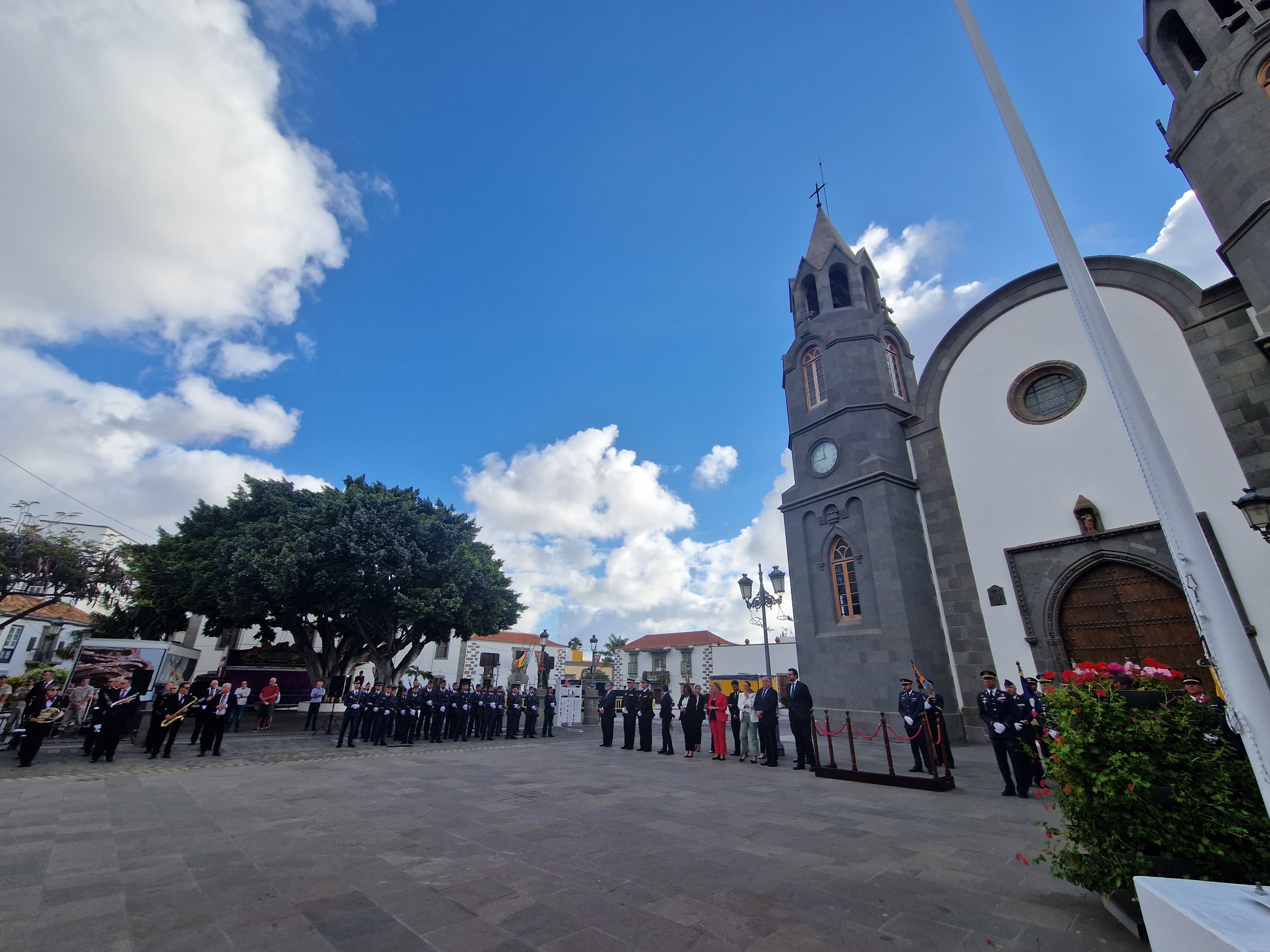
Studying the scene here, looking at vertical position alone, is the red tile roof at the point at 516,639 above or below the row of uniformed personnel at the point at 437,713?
above

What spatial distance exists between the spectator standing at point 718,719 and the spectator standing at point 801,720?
2.06m

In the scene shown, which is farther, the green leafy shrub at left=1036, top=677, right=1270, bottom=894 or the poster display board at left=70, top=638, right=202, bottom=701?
the poster display board at left=70, top=638, right=202, bottom=701

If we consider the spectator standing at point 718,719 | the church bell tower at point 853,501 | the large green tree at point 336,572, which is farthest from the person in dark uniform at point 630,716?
the large green tree at point 336,572

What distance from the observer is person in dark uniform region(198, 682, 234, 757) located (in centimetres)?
1214

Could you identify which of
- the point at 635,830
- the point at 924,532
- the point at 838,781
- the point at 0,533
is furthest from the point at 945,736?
the point at 0,533

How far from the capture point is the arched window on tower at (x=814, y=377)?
65.8 ft

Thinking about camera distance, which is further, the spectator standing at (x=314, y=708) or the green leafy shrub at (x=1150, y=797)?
the spectator standing at (x=314, y=708)

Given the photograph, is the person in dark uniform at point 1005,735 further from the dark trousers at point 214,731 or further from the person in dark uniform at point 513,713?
the dark trousers at point 214,731

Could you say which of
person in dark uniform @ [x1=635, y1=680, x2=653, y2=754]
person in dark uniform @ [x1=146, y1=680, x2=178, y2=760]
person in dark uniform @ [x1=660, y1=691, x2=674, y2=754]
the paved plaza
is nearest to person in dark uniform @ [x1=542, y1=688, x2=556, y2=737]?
person in dark uniform @ [x1=635, y1=680, x2=653, y2=754]

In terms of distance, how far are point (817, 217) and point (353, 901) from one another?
26139mm

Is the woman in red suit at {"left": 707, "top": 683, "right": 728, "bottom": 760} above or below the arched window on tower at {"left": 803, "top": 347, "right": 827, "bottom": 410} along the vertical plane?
below

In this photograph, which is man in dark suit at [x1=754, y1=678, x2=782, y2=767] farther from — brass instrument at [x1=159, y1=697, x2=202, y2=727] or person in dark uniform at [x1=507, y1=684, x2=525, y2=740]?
brass instrument at [x1=159, y1=697, x2=202, y2=727]

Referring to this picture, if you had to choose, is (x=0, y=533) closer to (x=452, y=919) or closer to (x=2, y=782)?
(x=2, y=782)

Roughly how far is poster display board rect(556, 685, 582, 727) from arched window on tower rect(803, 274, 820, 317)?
59.9 feet
